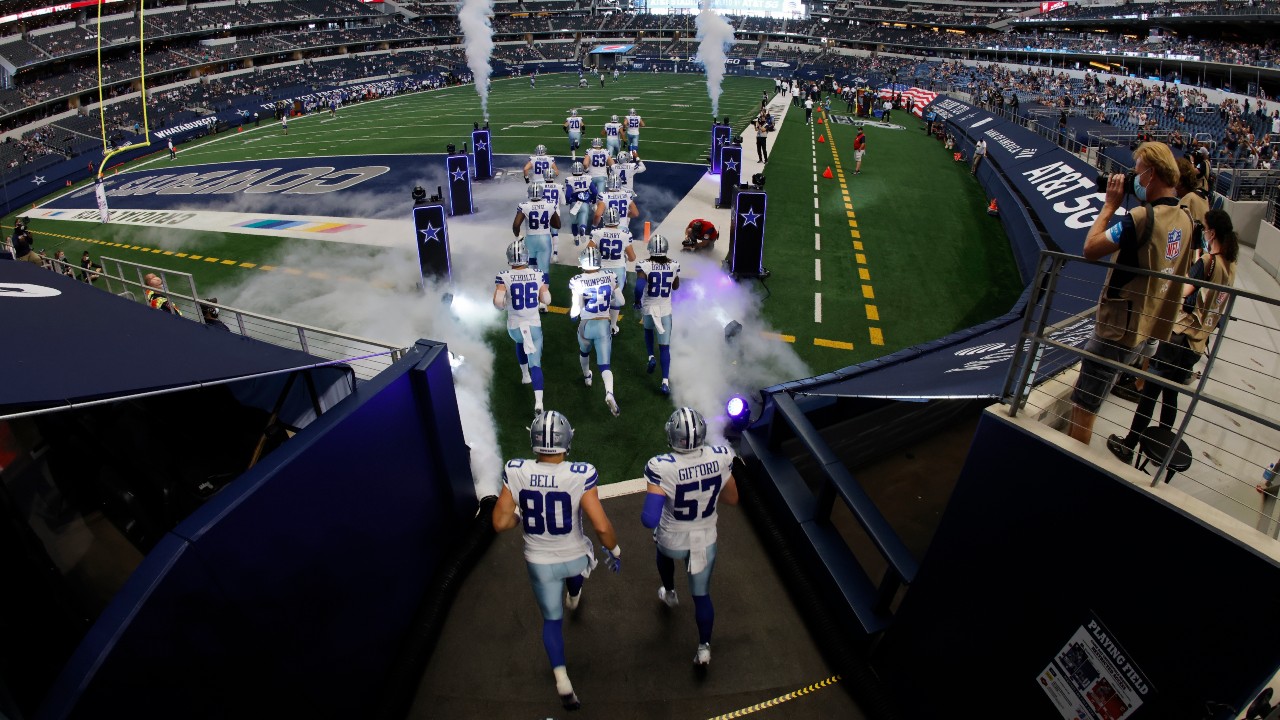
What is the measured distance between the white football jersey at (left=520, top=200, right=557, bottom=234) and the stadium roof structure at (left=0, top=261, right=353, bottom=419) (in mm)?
6257

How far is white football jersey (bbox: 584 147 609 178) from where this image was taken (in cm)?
1441

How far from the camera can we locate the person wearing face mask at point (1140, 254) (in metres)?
3.71

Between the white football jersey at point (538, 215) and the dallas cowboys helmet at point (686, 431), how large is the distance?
7249 millimetres

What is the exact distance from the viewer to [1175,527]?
2.66 m

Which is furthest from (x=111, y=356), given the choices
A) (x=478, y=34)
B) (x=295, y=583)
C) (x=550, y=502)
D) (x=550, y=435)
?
(x=478, y=34)

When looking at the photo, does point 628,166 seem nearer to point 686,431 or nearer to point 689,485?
point 686,431

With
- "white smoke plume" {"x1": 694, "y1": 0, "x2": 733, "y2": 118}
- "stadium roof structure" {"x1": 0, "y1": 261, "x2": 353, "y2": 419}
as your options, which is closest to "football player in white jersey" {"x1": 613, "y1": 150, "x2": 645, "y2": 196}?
"stadium roof structure" {"x1": 0, "y1": 261, "x2": 353, "y2": 419}

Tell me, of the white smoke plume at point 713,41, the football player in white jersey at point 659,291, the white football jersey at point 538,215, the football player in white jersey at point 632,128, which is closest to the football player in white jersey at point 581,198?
the white football jersey at point 538,215

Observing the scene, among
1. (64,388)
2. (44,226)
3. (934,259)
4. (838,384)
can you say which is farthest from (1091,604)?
(44,226)

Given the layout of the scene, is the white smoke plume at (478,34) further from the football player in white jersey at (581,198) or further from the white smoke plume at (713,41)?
the football player in white jersey at (581,198)

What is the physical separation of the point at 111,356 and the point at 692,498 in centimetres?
351

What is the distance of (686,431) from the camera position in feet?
14.0

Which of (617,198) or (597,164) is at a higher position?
(597,164)

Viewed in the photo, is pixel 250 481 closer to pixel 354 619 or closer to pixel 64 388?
pixel 64 388
